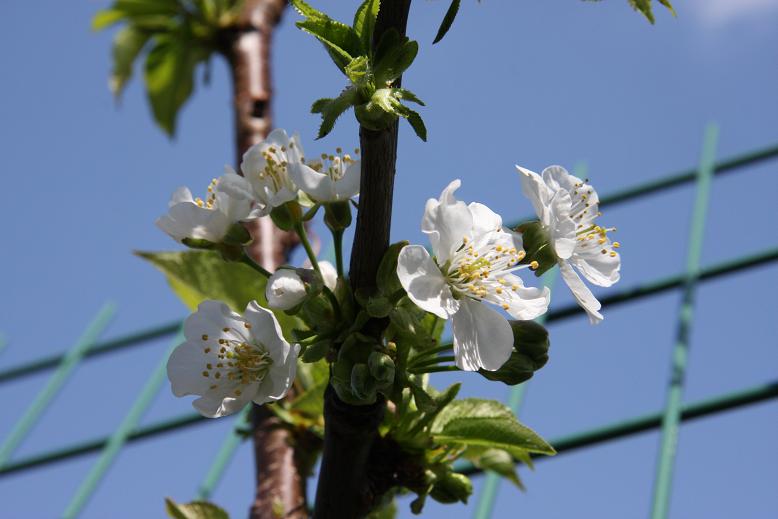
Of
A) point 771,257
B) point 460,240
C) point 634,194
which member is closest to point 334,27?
point 460,240

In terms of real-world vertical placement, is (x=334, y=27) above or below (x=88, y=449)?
below

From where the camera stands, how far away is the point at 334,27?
0.75 m

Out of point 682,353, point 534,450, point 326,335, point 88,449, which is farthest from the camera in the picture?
point 88,449

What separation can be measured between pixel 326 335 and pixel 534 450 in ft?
0.94

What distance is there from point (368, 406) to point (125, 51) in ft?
6.58

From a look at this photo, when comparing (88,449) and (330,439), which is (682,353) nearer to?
(330,439)

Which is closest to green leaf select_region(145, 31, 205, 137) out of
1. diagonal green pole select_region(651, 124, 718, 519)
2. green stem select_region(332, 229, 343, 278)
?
diagonal green pole select_region(651, 124, 718, 519)

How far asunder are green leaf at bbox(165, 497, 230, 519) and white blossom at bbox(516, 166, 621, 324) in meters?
0.55

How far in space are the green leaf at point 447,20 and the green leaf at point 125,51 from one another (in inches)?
81.5

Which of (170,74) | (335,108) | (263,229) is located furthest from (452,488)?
(170,74)

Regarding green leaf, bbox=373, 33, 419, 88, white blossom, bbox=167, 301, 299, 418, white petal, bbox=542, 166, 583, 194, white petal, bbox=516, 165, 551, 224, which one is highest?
white petal, bbox=542, 166, 583, 194

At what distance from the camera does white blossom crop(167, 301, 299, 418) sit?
90 centimetres

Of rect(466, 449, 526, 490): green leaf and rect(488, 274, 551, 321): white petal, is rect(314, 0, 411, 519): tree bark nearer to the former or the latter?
rect(488, 274, 551, 321): white petal

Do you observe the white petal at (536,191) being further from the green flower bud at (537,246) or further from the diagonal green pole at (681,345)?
the diagonal green pole at (681,345)
